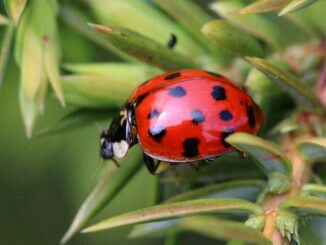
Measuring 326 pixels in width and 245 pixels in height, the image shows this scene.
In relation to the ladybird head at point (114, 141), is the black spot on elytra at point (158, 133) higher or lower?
higher

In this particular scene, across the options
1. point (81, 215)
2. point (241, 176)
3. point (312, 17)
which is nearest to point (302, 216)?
point (241, 176)

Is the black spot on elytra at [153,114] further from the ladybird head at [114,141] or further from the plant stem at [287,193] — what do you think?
the plant stem at [287,193]

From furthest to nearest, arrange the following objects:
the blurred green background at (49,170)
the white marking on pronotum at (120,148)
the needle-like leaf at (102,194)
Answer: the blurred green background at (49,170) < the white marking on pronotum at (120,148) < the needle-like leaf at (102,194)

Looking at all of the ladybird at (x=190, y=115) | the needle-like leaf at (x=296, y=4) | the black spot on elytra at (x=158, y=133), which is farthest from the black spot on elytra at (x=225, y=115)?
the needle-like leaf at (x=296, y=4)

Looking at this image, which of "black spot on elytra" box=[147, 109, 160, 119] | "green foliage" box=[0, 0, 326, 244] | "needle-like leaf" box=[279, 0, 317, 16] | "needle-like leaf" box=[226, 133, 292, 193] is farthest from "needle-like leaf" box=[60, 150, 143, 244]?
"needle-like leaf" box=[279, 0, 317, 16]

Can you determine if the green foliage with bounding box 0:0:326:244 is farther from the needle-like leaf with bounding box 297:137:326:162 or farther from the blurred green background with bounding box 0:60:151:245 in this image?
the blurred green background with bounding box 0:60:151:245

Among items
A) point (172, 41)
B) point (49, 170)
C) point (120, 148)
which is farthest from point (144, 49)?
point (49, 170)
